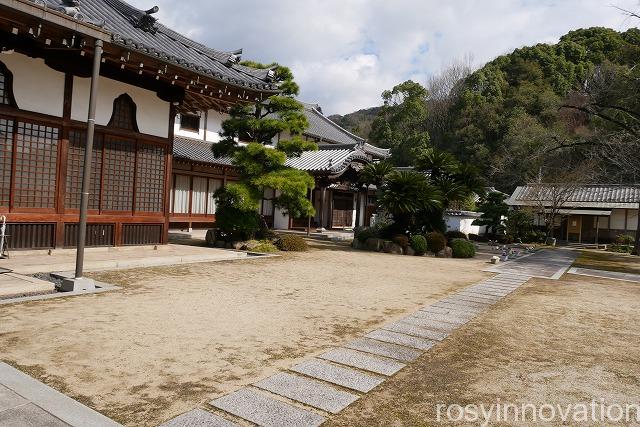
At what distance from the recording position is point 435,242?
622 inches

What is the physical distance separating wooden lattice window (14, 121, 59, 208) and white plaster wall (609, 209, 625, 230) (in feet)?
105

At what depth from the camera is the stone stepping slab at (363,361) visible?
3.87 m

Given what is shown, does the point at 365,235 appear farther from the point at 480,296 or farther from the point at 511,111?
the point at 511,111

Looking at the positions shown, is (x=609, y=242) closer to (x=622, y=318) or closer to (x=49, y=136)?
(x=622, y=318)

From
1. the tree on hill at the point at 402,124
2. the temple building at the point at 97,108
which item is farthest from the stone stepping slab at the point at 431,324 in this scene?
the tree on hill at the point at 402,124

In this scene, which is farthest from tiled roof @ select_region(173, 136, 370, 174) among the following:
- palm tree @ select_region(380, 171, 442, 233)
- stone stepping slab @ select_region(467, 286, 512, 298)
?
stone stepping slab @ select_region(467, 286, 512, 298)

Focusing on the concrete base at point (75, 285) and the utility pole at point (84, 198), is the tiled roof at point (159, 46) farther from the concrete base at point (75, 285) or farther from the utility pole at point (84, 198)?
the concrete base at point (75, 285)

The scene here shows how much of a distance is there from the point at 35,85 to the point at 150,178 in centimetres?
320

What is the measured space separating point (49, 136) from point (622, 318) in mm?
11223

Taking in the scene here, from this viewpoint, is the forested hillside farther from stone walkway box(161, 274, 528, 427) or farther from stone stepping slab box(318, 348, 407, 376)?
stone stepping slab box(318, 348, 407, 376)

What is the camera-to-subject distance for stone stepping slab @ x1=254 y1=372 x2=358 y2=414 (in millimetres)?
3107

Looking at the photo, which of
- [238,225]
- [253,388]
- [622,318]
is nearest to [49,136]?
[238,225]

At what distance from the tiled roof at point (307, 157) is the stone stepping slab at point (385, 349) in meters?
14.6

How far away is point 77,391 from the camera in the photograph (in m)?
3.09
